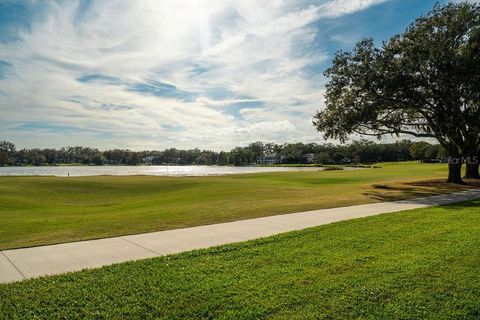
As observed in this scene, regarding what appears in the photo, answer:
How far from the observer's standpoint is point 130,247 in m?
7.27

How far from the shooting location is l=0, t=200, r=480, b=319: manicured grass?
14.4 feet

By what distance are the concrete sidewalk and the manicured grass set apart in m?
0.59

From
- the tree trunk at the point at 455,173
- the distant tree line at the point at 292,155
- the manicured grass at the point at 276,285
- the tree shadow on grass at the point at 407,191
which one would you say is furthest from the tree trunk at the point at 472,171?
the distant tree line at the point at 292,155

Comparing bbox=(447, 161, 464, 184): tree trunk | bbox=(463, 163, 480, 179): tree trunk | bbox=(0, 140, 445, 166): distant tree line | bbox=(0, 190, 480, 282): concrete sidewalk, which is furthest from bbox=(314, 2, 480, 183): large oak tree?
bbox=(0, 140, 445, 166): distant tree line

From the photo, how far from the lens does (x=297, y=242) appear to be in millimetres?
7652

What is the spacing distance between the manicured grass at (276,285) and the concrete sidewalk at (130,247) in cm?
59

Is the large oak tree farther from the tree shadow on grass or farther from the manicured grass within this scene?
the manicured grass

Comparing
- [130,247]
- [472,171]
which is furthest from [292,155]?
[130,247]

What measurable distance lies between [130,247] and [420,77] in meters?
20.4

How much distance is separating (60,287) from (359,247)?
541cm

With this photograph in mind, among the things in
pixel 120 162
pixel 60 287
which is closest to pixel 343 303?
pixel 60 287

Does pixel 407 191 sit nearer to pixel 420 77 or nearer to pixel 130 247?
pixel 420 77

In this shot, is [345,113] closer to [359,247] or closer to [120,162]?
[359,247]

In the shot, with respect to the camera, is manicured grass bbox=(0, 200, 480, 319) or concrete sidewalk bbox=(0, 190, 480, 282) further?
concrete sidewalk bbox=(0, 190, 480, 282)
